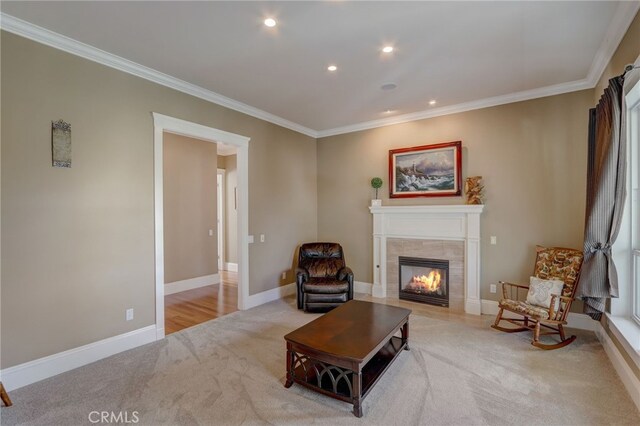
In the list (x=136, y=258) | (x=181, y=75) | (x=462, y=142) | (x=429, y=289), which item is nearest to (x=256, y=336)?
(x=136, y=258)

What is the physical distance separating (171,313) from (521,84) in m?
5.72

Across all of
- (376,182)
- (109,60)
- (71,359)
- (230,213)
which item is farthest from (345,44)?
(230,213)

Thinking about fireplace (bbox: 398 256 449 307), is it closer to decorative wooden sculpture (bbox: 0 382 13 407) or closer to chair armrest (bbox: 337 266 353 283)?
chair armrest (bbox: 337 266 353 283)

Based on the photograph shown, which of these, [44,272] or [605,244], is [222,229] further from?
[605,244]

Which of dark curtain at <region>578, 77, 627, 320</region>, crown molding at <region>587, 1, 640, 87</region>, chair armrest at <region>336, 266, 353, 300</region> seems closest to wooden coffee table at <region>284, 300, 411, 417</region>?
chair armrest at <region>336, 266, 353, 300</region>

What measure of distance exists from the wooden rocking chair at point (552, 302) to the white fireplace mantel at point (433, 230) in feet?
2.34

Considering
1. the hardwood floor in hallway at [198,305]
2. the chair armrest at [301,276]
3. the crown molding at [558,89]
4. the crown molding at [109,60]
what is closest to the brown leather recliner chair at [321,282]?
the chair armrest at [301,276]

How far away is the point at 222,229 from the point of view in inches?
299

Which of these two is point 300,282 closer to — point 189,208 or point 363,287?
point 363,287

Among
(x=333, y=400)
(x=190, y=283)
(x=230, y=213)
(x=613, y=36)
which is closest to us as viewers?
(x=333, y=400)

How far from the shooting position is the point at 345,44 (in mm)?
2859

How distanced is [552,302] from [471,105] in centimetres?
284

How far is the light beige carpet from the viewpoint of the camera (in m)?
2.12

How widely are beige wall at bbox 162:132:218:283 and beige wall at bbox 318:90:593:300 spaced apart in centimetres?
355
